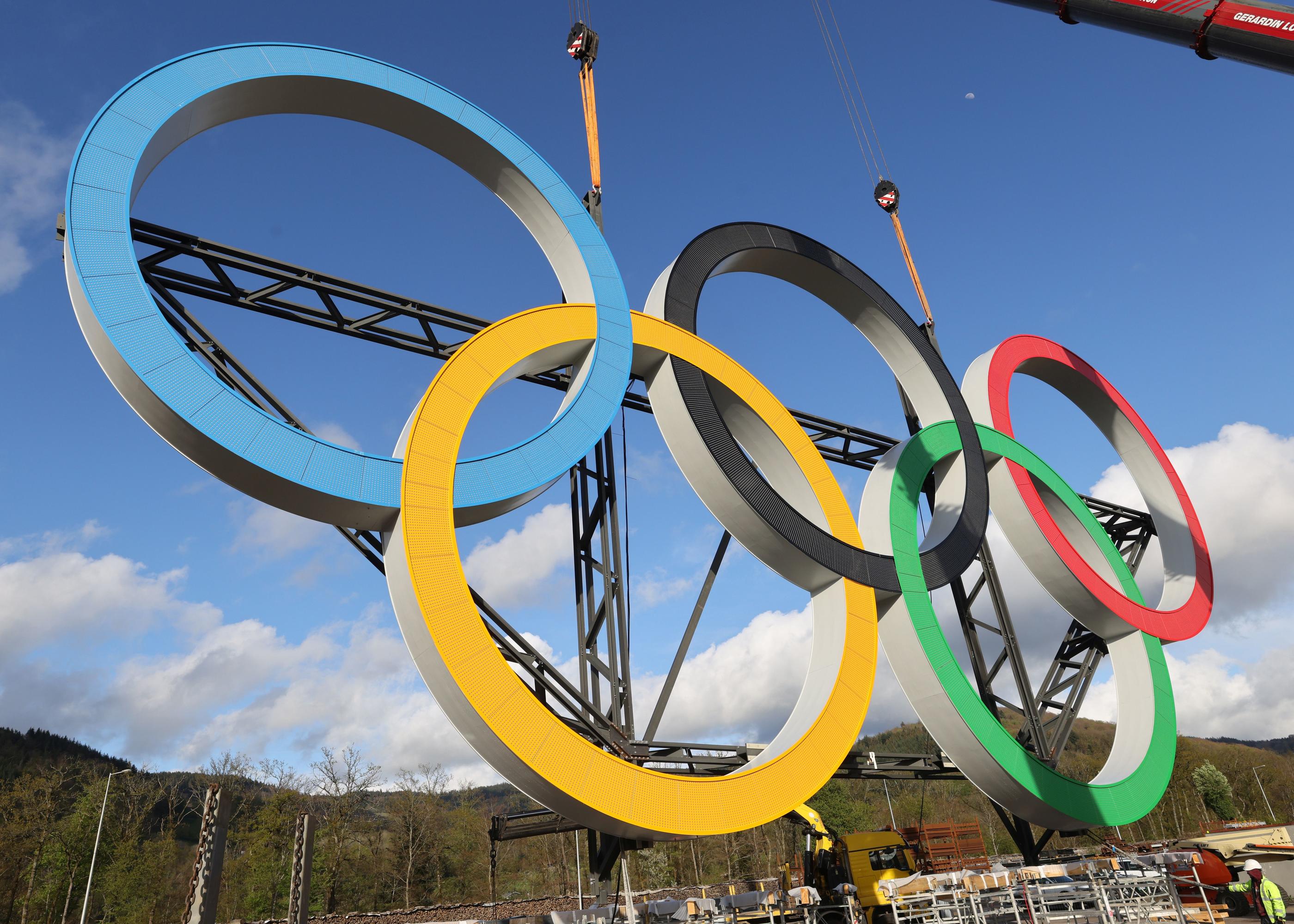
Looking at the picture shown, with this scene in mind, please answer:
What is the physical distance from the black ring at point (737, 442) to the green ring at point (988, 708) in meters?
0.48

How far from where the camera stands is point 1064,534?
66.3 feet

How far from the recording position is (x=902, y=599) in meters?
14.4

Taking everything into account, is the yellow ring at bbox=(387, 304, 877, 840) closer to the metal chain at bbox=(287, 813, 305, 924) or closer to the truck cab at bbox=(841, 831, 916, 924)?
A: the metal chain at bbox=(287, 813, 305, 924)

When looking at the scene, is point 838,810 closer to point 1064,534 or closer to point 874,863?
point 1064,534

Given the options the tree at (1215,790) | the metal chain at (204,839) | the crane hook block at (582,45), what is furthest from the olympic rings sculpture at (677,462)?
the tree at (1215,790)

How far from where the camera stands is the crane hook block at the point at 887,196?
25.6 meters

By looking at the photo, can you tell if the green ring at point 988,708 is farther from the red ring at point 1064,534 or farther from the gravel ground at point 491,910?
the gravel ground at point 491,910

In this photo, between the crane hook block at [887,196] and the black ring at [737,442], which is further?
the crane hook block at [887,196]

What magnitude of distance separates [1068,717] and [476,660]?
1449 centimetres

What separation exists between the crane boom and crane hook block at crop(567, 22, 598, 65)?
12.3 meters

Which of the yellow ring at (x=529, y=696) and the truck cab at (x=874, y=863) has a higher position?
the yellow ring at (x=529, y=696)

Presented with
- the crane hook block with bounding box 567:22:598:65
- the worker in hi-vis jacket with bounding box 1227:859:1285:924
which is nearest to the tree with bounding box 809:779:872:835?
the worker in hi-vis jacket with bounding box 1227:859:1285:924

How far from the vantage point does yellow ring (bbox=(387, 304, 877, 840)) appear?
367 inches

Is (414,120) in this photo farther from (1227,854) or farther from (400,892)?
(400,892)
